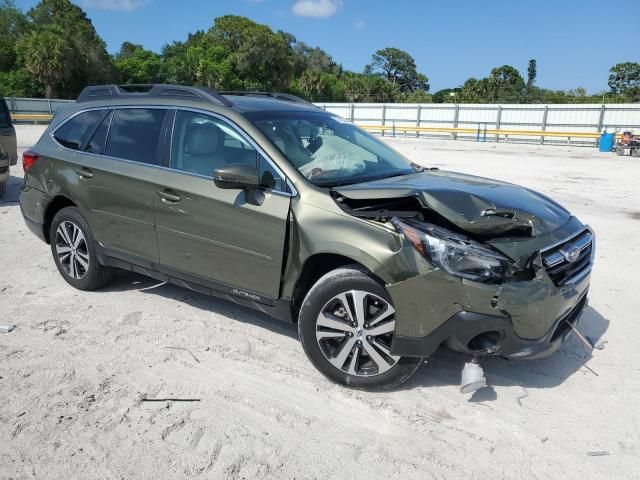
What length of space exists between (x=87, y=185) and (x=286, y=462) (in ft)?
10.4

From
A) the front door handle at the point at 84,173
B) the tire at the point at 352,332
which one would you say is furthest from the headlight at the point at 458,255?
the front door handle at the point at 84,173

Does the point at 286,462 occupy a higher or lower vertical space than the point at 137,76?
lower

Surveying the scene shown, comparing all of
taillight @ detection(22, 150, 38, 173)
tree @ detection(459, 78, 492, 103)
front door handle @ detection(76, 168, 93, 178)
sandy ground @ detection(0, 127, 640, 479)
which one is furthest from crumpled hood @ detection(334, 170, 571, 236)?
tree @ detection(459, 78, 492, 103)

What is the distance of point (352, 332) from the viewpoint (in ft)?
10.9

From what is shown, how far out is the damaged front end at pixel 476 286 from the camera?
2967 mm

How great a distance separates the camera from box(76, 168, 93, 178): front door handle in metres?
4.66

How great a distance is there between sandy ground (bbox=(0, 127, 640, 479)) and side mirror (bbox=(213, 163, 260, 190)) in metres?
1.26

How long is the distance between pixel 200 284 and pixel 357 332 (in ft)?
4.63

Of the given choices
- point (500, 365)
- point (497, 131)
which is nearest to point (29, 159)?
point (500, 365)

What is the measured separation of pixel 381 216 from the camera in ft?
10.6

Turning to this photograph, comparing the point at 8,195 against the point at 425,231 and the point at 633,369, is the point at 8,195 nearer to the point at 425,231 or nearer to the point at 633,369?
the point at 425,231

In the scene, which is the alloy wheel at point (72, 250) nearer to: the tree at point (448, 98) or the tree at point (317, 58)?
the tree at point (448, 98)

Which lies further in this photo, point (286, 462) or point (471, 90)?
point (471, 90)

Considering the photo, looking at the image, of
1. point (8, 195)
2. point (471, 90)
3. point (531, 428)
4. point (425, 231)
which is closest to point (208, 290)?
point (425, 231)
